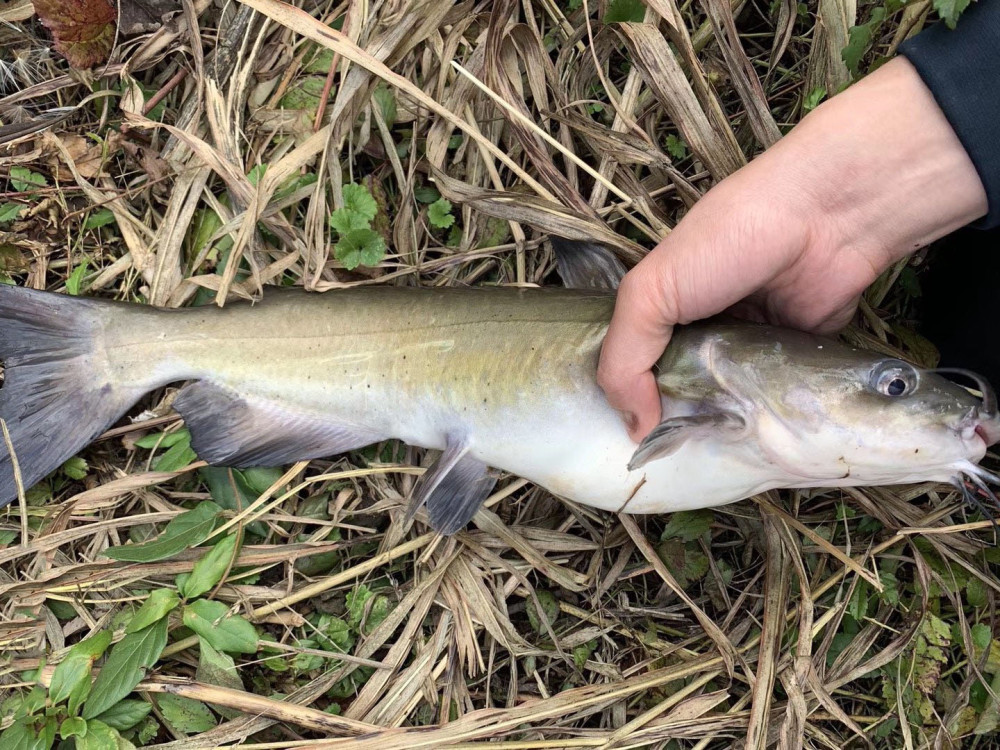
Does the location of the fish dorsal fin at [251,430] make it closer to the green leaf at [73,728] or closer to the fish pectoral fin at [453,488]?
the fish pectoral fin at [453,488]

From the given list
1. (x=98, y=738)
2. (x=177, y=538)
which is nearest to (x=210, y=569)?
(x=177, y=538)

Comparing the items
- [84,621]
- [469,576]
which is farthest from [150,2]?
[469,576]

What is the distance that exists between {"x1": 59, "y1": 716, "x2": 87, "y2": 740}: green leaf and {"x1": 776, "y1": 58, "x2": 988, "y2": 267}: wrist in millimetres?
2417

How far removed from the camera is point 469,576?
226cm

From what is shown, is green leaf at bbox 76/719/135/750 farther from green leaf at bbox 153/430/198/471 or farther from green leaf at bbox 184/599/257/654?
green leaf at bbox 153/430/198/471

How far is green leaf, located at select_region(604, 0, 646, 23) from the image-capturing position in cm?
209

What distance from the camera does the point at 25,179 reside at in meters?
2.38

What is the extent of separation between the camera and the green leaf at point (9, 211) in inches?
92.7

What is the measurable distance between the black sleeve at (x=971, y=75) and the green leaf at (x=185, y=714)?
8.39ft

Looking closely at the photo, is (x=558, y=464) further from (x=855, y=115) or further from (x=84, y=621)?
(x=84, y=621)

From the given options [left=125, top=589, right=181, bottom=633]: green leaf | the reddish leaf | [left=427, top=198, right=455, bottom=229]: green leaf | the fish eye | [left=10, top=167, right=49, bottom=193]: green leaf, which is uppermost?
the reddish leaf

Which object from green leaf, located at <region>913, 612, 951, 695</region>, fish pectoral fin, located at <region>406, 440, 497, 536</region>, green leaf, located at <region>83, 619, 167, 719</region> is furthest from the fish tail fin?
green leaf, located at <region>913, 612, 951, 695</region>

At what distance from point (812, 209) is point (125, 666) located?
227cm

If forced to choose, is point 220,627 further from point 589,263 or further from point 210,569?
point 589,263
